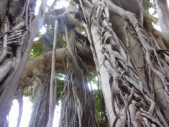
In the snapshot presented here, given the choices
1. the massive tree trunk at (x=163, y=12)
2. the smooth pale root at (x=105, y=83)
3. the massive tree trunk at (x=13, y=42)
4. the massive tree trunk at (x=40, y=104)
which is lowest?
the massive tree trunk at (x=40, y=104)

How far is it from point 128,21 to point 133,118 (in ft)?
3.16

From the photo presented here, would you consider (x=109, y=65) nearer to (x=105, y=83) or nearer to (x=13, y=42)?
(x=105, y=83)

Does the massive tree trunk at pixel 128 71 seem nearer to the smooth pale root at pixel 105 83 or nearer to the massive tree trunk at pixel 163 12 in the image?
the smooth pale root at pixel 105 83

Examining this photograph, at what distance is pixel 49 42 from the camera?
2412 millimetres

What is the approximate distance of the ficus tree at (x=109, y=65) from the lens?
0.77 meters

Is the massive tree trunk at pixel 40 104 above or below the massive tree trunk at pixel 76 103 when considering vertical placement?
below

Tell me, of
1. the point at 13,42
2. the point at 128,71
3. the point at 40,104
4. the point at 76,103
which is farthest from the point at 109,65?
the point at 40,104

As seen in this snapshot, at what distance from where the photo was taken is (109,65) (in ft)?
3.54

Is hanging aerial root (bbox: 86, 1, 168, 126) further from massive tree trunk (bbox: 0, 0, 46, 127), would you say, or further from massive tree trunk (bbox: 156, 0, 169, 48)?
massive tree trunk (bbox: 156, 0, 169, 48)

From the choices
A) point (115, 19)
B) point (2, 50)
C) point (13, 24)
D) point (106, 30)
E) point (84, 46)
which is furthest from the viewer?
point (84, 46)

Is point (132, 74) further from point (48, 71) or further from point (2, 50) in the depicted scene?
point (48, 71)

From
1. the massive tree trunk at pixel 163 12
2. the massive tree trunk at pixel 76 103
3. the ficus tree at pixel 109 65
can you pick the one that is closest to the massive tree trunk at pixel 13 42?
the ficus tree at pixel 109 65

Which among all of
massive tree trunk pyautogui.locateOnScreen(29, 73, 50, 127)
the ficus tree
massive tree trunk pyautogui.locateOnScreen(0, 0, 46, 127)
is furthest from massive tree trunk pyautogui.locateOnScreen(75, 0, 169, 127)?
massive tree trunk pyautogui.locateOnScreen(29, 73, 50, 127)

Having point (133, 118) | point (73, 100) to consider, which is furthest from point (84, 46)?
point (133, 118)
